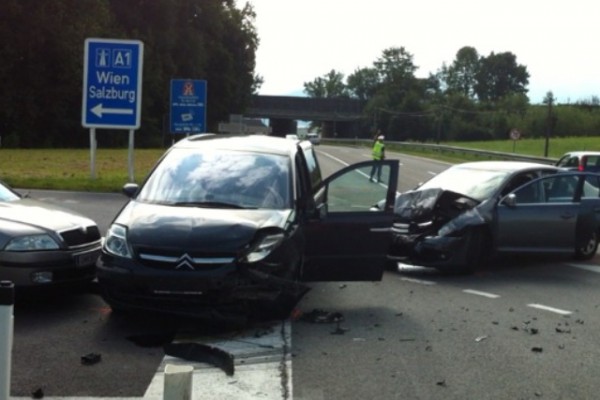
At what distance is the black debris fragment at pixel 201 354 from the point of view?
6.19 metres

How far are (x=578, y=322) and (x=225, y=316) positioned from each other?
3.62 meters

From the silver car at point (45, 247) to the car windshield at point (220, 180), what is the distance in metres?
0.72

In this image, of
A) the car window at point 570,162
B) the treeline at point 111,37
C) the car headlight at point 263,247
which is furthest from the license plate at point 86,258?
the treeline at point 111,37

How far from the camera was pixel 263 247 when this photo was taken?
719 cm

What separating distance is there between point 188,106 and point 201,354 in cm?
1884

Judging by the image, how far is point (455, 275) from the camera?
10781 mm

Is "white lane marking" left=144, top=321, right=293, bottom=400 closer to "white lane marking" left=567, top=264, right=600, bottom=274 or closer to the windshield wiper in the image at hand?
the windshield wiper

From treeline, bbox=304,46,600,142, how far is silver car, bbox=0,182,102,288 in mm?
99894

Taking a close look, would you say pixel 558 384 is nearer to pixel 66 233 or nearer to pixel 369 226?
pixel 369 226

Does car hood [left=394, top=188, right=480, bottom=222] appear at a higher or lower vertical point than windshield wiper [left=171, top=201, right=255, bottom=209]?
lower

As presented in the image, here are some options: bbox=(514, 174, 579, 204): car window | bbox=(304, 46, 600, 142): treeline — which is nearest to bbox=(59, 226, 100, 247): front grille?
bbox=(514, 174, 579, 204): car window

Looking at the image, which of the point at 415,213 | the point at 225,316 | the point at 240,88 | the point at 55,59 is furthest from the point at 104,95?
the point at 240,88

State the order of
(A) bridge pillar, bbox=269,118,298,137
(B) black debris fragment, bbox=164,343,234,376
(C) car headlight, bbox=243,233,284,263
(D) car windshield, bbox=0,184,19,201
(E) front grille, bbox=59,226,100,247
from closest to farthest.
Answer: (B) black debris fragment, bbox=164,343,234,376
(C) car headlight, bbox=243,233,284,263
(E) front grille, bbox=59,226,100,247
(D) car windshield, bbox=0,184,19,201
(A) bridge pillar, bbox=269,118,298,137

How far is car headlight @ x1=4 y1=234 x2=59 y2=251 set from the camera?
289 inches
